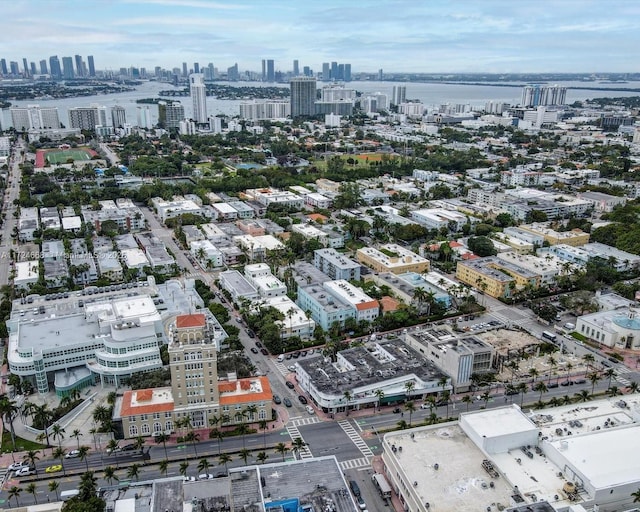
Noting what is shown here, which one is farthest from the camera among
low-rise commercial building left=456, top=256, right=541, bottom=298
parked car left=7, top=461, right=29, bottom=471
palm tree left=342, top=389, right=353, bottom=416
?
low-rise commercial building left=456, top=256, right=541, bottom=298

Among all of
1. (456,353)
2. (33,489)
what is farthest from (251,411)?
(456,353)

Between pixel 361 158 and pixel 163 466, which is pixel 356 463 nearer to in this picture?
pixel 163 466

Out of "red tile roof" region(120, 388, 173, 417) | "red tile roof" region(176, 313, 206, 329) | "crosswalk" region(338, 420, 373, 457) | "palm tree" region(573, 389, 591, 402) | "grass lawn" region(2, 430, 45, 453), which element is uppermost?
"red tile roof" region(176, 313, 206, 329)

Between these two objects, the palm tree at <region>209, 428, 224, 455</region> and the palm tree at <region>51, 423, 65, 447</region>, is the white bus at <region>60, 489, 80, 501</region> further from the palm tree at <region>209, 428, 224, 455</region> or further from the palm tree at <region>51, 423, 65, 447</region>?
the palm tree at <region>209, 428, 224, 455</region>

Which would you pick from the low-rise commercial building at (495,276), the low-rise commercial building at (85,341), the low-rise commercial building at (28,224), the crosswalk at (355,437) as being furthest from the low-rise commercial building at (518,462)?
the low-rise commercial building at (28,224)

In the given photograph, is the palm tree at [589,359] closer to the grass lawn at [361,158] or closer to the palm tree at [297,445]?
the palm tree at [297,445]

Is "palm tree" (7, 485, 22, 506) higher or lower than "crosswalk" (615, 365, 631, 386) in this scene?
higher

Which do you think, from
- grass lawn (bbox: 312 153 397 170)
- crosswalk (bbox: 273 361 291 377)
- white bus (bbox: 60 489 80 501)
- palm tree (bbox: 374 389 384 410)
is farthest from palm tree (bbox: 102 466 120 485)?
grass lawn (bbox: 312 153 397 170)
